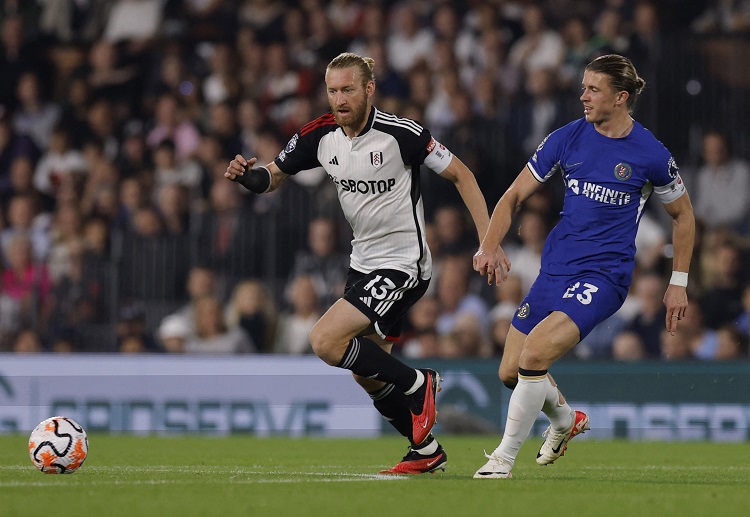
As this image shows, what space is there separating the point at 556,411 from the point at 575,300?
92cm

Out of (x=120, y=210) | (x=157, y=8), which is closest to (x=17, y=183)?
(x=120, y=210)

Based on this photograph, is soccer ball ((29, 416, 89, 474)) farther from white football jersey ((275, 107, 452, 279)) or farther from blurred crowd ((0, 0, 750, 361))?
blurred crowd ((0, 0, 750, 361))

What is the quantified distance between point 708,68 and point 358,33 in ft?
15.5

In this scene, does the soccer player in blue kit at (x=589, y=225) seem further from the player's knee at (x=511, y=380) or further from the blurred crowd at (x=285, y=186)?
the blurred crowd at (x=285, y=186)

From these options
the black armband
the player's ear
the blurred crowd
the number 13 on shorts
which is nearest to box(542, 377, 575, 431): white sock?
the number 13 on shorts

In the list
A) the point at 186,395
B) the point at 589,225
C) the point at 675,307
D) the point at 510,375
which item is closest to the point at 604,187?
the point at 589,225

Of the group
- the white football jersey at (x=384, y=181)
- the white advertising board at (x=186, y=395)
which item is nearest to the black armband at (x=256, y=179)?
the white football jersey at (x=384, y=181)

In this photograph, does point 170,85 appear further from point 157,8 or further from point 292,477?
point 292,477

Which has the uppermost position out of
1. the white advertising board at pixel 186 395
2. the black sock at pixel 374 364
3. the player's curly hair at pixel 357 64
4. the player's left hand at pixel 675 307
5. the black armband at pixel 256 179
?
the player's curly hair at pixel 357 64

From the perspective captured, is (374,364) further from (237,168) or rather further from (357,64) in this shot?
(357,64)

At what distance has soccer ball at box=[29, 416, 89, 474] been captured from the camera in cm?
756

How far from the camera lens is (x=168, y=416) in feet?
45.4

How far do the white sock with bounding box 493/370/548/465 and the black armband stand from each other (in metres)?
1.97

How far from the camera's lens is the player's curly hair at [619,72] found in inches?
A: 305
